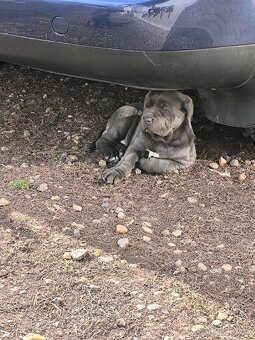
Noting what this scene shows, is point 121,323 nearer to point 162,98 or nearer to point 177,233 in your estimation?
point 177,233

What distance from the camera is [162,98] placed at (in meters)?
4.84

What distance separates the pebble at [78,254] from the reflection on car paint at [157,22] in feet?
4.28

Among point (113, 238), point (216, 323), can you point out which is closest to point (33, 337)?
point (216, 323)

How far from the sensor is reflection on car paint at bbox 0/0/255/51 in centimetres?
406

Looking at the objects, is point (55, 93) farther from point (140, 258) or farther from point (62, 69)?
point (140, 258)

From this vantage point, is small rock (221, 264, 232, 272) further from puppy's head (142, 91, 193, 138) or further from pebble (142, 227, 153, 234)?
puppy's head (142, 91, 193, 138)

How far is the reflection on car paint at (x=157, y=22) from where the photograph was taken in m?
4.06

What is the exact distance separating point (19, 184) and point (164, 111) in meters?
1.15

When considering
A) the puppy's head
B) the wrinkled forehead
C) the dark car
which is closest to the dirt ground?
the puppy's head

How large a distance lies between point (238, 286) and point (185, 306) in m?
0.39

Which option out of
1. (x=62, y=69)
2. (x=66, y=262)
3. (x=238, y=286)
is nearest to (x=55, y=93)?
(x=62, y=69)

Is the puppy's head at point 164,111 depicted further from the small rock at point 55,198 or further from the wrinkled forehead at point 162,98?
the small rock at point 55,198

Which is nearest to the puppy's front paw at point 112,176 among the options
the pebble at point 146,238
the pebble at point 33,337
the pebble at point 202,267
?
the pebble at point 146,238

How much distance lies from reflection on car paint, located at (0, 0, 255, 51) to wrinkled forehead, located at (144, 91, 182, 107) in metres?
0.71
